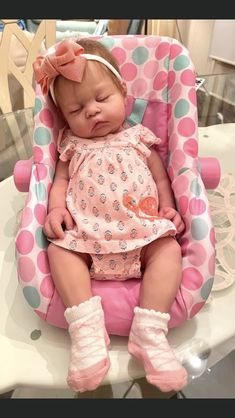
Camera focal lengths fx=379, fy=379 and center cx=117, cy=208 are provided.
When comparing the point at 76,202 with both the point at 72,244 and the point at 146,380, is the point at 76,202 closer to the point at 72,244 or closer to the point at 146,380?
the point at 72,244

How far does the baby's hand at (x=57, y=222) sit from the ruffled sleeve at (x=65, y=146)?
0.14m

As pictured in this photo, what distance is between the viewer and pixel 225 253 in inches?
34.3

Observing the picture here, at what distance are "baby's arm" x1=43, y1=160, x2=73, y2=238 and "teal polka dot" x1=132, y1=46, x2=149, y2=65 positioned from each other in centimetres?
31

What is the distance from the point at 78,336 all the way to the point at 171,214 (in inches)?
12.1

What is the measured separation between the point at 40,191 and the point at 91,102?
217 mm

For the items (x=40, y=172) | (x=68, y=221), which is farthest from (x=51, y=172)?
(x=68, y=221)

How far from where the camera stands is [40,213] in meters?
0.78

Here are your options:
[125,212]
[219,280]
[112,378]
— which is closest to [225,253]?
[219,280]

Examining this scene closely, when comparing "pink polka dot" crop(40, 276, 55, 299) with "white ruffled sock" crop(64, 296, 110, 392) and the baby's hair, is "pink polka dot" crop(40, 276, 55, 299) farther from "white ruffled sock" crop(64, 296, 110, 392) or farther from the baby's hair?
the baby's hair

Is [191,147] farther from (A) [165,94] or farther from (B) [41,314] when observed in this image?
(B) [41,314]

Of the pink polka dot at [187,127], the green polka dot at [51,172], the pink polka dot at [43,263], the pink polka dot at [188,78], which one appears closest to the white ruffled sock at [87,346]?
the pink polka dot at [43,263]

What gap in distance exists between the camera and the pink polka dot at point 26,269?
2.29 feet

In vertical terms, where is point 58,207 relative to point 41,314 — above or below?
above

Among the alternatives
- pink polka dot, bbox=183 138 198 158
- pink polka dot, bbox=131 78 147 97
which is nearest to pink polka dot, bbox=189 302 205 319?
pink polka dot, bbox=183 138 198 158
